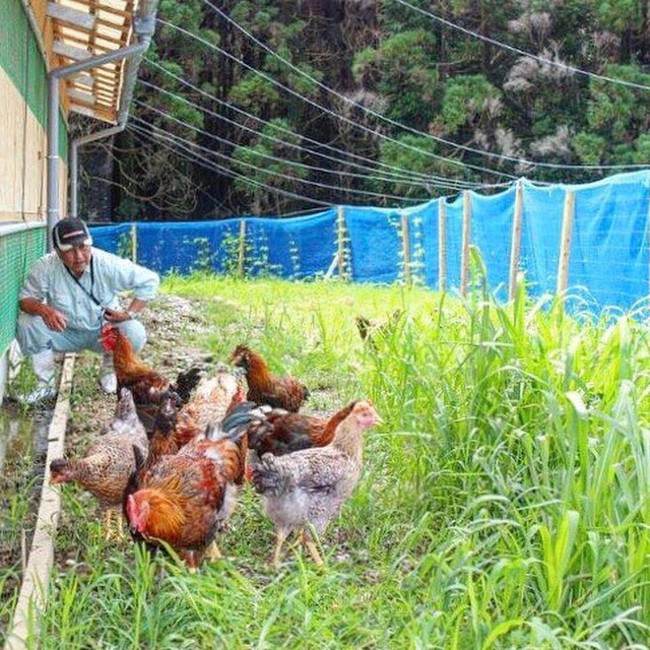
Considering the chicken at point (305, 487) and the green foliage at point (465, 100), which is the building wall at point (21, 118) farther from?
the green foliage at point (465, 100)

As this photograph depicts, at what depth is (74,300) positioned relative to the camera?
7785 mm

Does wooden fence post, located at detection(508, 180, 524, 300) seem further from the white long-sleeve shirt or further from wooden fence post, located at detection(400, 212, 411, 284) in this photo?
the white long-sleeve shirt

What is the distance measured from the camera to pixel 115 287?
7.92 meters

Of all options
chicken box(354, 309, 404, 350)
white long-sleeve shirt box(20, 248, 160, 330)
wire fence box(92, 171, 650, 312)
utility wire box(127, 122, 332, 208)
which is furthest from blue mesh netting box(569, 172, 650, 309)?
utility wire box(127, 122, 332, 208)

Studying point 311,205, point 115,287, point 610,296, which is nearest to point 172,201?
point 311,205

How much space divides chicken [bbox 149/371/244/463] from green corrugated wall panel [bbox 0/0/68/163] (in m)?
2.30

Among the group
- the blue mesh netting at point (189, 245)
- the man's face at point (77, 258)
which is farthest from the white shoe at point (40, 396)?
the blue mesh netting at point (189, 245)

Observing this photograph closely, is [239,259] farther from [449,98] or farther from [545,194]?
[545,194]

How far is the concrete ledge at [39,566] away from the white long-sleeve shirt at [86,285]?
5.70ft

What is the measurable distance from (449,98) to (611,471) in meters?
22.4

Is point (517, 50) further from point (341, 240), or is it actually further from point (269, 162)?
point (341, 240)

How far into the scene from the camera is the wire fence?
35.1 ft

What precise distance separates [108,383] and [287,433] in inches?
113

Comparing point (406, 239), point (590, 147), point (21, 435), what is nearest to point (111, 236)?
point (406, 239)
